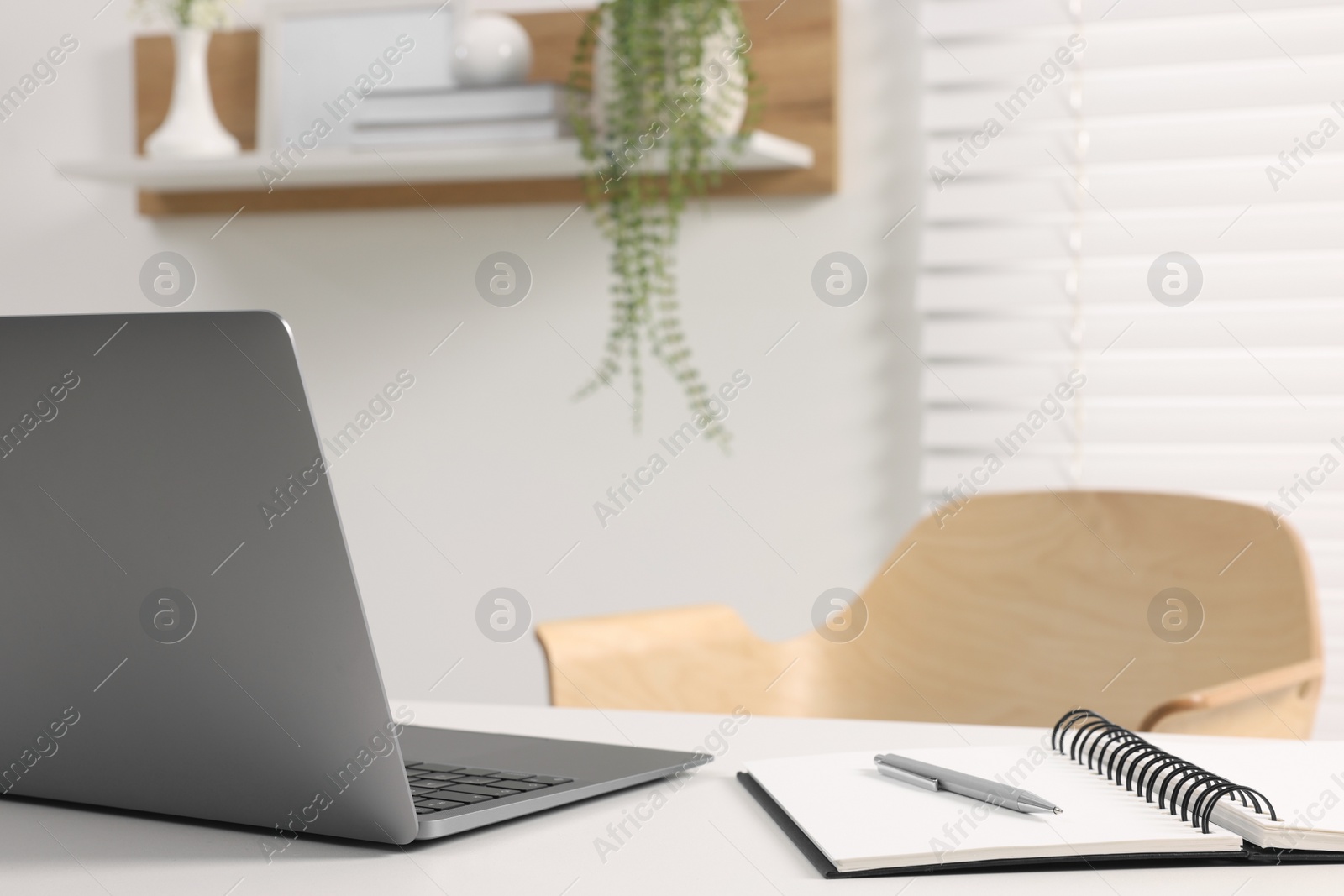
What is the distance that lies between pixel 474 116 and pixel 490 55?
12cm

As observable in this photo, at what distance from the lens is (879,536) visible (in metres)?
2.18

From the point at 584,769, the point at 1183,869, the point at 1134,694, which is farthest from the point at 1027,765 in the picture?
the point at 1134,694

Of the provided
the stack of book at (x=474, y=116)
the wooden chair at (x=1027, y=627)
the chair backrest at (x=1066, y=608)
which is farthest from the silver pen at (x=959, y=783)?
the stack of book at (x=474, y=116)

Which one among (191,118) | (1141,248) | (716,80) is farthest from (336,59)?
(1141,248)

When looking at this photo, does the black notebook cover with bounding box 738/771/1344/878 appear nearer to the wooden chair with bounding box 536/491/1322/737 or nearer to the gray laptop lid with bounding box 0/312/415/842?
the gray laptop lid with bounding box 0/312/415/842

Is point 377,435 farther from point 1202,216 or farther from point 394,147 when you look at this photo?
point 1202,216

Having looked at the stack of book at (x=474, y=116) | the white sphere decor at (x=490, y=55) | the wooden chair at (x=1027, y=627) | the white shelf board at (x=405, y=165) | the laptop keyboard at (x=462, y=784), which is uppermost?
the white sphere decor at (x=490, y=55)

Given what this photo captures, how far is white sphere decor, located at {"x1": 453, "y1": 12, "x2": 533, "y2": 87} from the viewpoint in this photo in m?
2.11

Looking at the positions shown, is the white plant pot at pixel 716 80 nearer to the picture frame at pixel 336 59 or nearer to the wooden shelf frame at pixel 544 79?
the wooden shelf frame at pixel 544 79

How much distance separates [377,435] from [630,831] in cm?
178

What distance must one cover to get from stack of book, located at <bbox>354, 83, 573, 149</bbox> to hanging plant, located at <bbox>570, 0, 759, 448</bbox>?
56 millimetres

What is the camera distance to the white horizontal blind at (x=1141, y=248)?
1940mm

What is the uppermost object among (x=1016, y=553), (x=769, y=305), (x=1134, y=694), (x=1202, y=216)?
(x=1202, y=216)

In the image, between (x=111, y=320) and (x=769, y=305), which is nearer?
(x=111, y=320)
